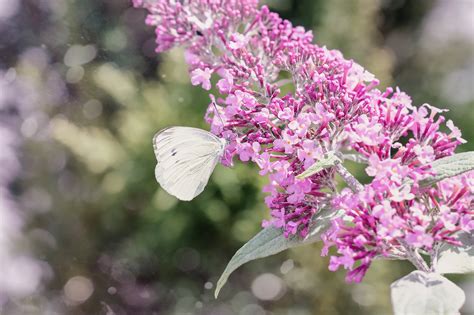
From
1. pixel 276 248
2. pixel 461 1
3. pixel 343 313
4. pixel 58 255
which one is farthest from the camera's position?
pixel 461 1

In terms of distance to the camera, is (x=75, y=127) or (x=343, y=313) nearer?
(x=343, y=313)

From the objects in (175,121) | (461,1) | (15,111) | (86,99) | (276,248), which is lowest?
(15,111)

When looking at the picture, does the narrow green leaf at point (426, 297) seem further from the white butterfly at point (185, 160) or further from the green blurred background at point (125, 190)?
the green blurred background at point (125, 190)

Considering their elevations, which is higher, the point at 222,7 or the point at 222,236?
the point at 222,7

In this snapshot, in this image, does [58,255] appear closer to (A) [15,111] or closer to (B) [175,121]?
(A) [15,111]

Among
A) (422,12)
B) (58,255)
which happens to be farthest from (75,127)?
(422,12)

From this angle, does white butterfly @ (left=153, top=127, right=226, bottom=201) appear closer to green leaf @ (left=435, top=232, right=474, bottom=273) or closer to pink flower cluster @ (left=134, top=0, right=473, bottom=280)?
pink flower cluster @ (left=134, top=0, right=473, bottom=280)

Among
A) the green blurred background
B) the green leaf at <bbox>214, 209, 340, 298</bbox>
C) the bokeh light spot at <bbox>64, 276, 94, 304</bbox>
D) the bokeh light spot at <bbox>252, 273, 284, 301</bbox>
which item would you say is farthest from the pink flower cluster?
the bokeh light spot at <bbox>64, 276, 94, 304</bbox>

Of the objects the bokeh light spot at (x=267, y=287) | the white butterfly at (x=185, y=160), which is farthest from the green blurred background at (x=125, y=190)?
the white butterfly at (x=185, y=160)
